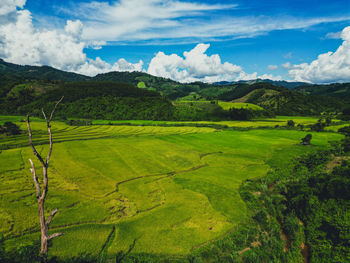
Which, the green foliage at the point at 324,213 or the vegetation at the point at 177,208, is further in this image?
the green foliage at the point at 324,213

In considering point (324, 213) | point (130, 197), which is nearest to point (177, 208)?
point (130, 197)

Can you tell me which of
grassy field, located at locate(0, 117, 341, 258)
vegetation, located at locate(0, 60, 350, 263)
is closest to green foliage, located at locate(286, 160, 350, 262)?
vegetation, located at locate(0, 60, 350, 263)

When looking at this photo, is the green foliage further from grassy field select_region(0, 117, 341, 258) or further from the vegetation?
grassy field select_region(0, 117, 341, 258)

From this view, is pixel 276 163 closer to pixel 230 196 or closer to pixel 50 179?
pixel 230 196

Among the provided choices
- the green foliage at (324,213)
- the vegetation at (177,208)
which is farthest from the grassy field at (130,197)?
the green foliage at (324,213)

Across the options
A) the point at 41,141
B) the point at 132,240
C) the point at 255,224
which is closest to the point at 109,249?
the point at 132,240

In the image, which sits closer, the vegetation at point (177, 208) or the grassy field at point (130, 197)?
the vegetation at point (177, 208)

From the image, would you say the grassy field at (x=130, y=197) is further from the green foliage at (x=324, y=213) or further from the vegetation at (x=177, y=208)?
the green foliage at (x=324, y=213)

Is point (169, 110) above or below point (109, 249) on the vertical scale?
above
